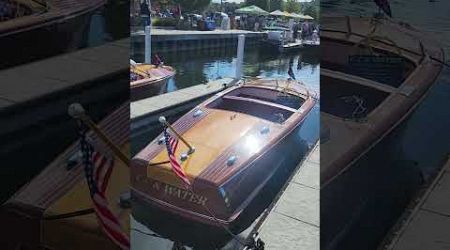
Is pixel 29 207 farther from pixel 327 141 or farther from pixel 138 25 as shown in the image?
pixel 327 141

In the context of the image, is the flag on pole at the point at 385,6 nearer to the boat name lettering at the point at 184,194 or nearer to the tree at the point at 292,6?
the tree at the point at 292,6

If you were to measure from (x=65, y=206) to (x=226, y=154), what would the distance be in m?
0.54

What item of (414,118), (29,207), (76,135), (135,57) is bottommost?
(29,207)

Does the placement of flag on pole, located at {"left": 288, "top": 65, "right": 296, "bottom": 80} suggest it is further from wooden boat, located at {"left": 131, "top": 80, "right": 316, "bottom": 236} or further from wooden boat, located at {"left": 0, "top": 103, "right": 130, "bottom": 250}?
wooden boat, located at {"left": 0, "top": 103, "right": 130, "bottom": 250}

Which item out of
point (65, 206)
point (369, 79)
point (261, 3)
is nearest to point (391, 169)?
point (369, 79)

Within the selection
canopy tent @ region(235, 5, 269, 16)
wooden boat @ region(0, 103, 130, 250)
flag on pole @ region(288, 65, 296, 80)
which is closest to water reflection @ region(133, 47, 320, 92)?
flag on pole @ region(288, 65, 296, 80)

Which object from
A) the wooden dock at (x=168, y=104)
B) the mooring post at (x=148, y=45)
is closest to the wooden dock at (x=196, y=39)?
the mooring post at (x=148, y=45)

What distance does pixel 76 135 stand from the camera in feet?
5.38

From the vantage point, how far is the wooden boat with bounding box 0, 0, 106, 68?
1.60 m

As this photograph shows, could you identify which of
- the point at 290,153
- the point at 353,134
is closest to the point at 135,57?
the point at 290,153

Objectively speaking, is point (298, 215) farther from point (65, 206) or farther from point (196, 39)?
point (65, 206)

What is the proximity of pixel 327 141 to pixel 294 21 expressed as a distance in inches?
15.2

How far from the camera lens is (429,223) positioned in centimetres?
164

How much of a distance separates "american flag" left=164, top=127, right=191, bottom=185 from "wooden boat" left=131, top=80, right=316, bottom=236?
0.01m
